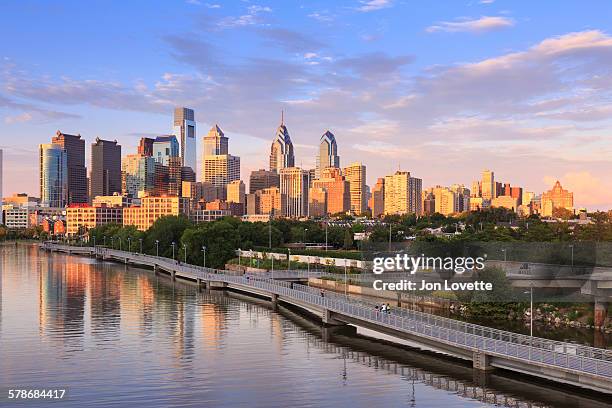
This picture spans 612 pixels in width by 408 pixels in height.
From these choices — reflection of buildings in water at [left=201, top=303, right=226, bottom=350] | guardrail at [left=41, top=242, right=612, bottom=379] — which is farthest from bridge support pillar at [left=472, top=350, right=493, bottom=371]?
reflection of buildings in water at [left=201, top=303, right=226, bottom=350]

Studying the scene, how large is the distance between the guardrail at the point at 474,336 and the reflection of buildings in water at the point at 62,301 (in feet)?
69.7

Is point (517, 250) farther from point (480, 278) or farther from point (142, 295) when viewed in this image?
point (142, 295)

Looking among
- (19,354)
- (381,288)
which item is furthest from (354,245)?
(19,354)

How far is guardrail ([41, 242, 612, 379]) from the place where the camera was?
39250 millimetres

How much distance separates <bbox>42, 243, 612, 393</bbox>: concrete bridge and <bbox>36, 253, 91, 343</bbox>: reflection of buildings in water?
21200mm

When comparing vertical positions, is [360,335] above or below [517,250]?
below

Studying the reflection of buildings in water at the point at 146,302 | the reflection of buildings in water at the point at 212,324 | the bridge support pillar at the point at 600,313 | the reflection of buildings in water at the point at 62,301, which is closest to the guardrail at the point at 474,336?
the reflection of buildings in water at the point at 212,324

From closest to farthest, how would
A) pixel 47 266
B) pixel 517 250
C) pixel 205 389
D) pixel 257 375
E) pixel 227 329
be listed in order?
pixel 205 389 → pixel 257 375 → pixel 227 329 → pixel 517 250 → pixel 47 266

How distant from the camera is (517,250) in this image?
83562 millimetres

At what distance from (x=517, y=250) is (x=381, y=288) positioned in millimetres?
17597

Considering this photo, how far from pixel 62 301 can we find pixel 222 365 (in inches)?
1624

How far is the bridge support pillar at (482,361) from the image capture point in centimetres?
4425

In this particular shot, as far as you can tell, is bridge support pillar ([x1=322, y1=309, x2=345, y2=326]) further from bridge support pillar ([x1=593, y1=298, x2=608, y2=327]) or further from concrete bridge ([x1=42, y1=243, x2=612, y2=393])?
bridge support pillar ([x1=593, y1=298, x2=608, y2=327])

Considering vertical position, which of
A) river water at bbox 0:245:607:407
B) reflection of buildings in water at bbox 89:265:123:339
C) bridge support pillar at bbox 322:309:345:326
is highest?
bridge support pillar at bbox 322:309:345:326
